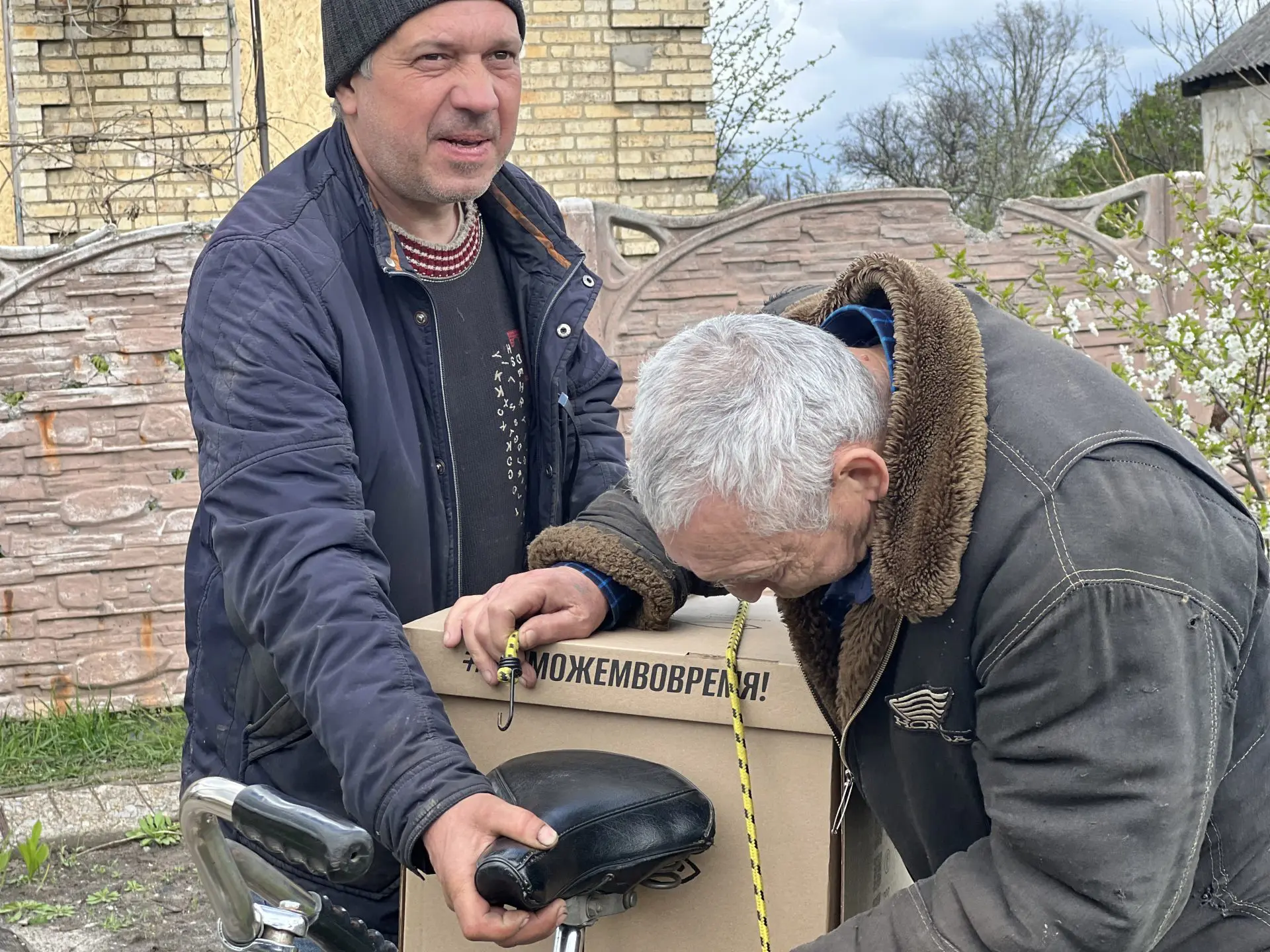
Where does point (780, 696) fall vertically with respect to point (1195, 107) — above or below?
below

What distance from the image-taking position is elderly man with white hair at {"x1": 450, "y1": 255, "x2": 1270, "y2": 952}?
1312 mm

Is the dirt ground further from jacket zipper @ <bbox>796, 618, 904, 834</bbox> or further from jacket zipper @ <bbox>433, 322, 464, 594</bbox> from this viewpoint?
jacket zipper @ <bbox>796, 618, 904, 834</bbox>

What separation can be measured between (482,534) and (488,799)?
2.53 feet

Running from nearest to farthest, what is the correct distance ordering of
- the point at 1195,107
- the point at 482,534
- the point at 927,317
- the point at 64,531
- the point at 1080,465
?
the point at 1080,465 < the point at 927,317 < the point at 482,534 < the point at 64,531 < the point at 1195,107

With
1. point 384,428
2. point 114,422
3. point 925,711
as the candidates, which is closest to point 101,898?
point 114,422

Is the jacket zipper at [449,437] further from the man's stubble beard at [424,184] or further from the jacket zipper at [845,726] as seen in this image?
the jacket zipper at [845,726]

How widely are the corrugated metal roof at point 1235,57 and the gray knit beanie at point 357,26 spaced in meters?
18.6

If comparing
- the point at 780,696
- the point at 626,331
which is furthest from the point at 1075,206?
the point at 780,696

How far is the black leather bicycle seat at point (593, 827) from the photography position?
152cm

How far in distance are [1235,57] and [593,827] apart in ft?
67.0

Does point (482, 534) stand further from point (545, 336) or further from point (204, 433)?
point (204, 433)

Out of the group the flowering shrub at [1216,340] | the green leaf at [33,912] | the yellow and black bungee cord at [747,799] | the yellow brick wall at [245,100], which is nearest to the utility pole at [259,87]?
the yellow brick wall at [245,100]

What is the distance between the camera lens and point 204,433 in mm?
1927

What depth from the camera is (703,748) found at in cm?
174
